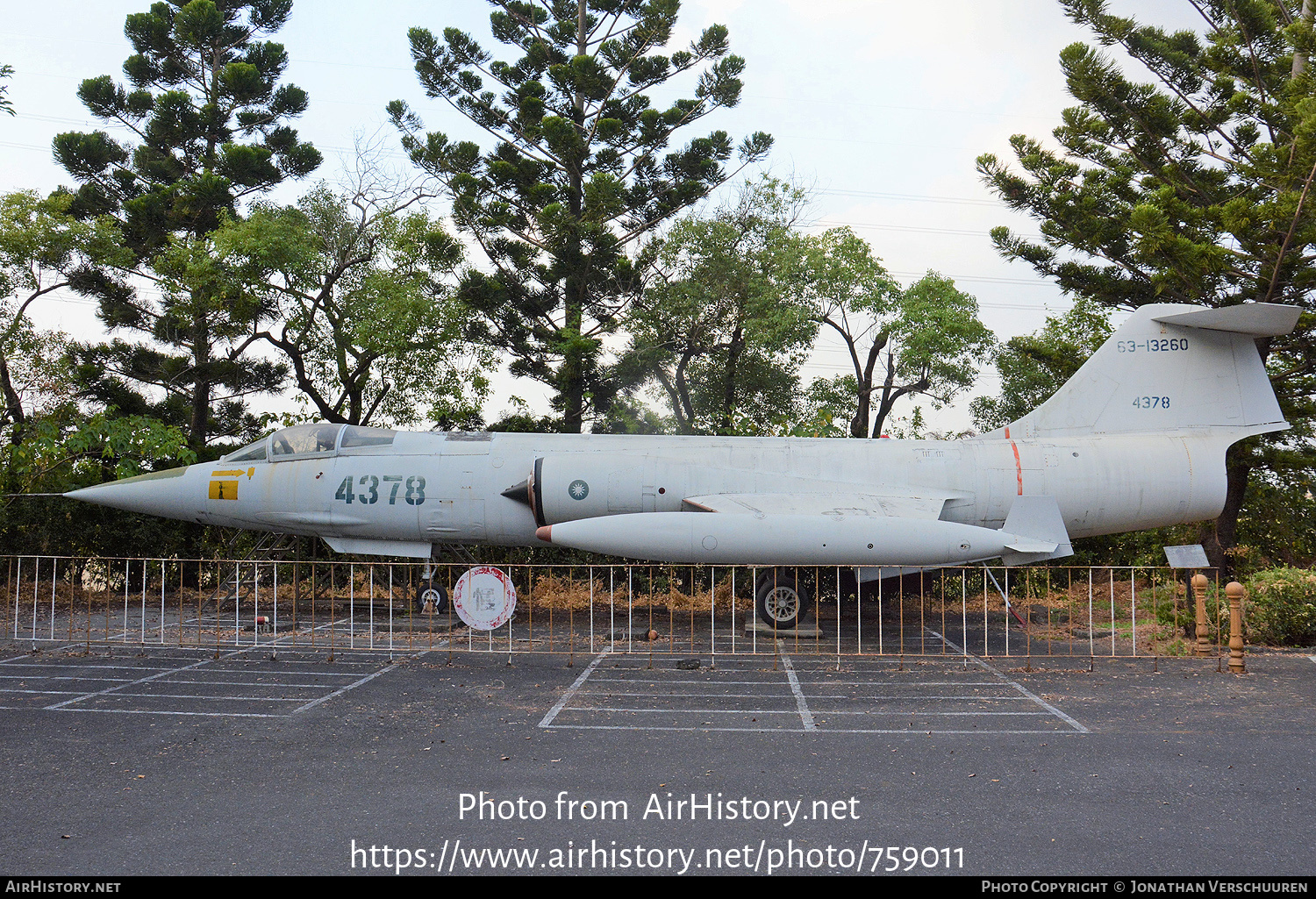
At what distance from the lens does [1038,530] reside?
9.73 m

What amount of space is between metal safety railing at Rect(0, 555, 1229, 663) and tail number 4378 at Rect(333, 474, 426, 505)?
0.83 m

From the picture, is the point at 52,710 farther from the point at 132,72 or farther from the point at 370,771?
the point at 132,72

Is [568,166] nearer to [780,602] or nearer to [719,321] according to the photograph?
[719,321]

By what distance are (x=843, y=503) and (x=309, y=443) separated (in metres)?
6.70

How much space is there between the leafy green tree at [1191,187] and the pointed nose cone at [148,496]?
12.9 m

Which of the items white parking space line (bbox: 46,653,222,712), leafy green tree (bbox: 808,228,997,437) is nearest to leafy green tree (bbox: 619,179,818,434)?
leafy green tree (bbox: 808,228,997,437)

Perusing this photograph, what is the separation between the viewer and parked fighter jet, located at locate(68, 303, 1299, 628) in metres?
10.1

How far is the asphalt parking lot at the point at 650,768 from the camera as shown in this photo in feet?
13.0

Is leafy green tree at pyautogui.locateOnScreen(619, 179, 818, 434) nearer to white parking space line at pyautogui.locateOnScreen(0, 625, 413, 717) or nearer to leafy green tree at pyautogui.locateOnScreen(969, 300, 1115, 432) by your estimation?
leafy green tree at pyautogui.locateOnScreen(969, 300, 1115, 432)

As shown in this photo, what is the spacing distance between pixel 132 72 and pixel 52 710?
18.6 meters

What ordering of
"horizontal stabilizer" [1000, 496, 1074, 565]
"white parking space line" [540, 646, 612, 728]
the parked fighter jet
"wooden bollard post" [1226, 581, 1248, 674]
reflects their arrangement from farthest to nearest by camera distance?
the parked fighter jet
"horizontal stabilizer" [1000, 496, 1074, 565]
"wooden bollard post" [1226, 581, 1248, 674]
"white parking space line" [540, 646, 612, 728]

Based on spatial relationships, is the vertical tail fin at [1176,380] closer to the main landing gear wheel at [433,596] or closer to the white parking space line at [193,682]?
the main landing gear wheel at [433,596]

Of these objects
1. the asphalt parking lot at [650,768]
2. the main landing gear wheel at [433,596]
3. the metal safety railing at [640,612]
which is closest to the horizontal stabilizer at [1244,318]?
the metal safety railing at [640,612]

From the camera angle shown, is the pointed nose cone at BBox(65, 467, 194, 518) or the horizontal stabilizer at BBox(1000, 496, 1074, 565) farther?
the pointed nose cone at BBox(65, 467, 194, 518)
